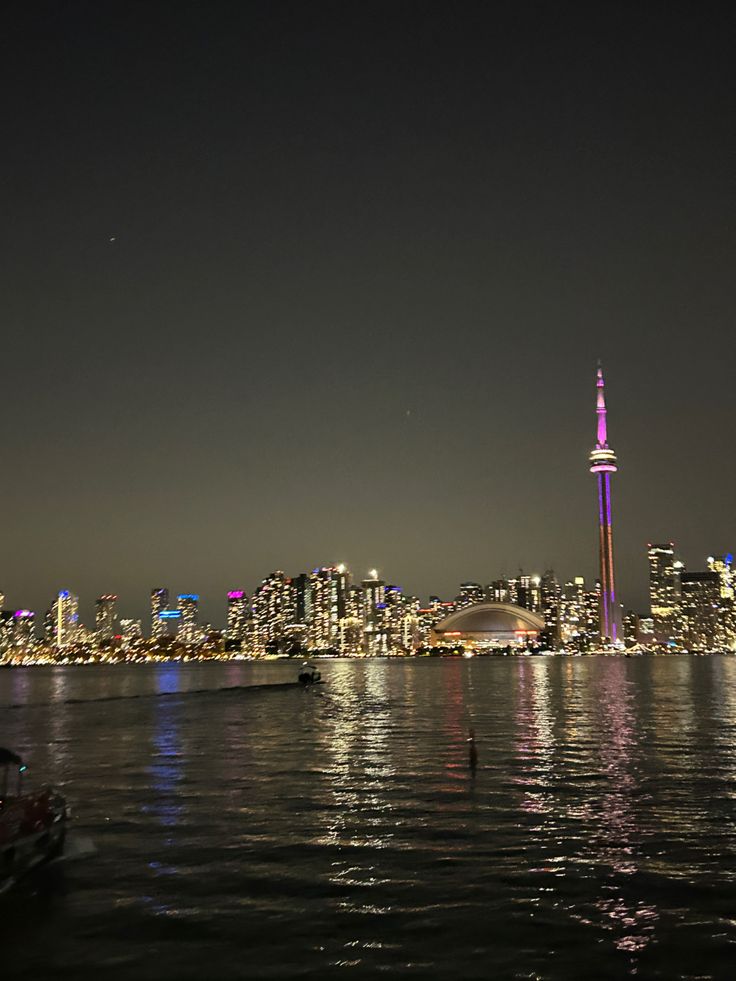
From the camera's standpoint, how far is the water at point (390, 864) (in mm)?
16422

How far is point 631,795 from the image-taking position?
33000 mm

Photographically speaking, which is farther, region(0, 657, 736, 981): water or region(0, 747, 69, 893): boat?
region(0, 747, 69, 893): boat

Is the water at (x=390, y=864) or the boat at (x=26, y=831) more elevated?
the boat at (x=26, y=831)

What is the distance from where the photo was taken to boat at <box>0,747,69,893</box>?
2120 centimetres

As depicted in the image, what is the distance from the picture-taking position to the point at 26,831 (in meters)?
22.3

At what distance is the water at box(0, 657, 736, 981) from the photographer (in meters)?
16.4

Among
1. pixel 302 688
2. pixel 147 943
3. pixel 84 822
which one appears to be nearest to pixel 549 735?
pixel 84 822

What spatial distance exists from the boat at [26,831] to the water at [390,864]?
714mm

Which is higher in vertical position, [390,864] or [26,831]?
[26,831]

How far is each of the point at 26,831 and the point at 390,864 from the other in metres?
8.47

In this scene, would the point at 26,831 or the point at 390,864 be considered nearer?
the point at 26,831

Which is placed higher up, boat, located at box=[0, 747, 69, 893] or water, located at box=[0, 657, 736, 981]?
boat, located at box=[0, 747, 69, 893]

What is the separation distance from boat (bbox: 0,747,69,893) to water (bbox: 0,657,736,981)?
0.71 meters

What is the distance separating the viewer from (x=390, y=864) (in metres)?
22.9
